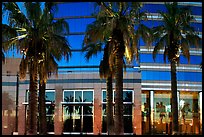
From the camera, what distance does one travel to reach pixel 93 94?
157 ft

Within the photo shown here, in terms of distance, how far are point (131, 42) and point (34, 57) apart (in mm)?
5255

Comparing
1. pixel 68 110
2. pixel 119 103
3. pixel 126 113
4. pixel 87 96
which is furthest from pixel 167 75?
pixel 119 103

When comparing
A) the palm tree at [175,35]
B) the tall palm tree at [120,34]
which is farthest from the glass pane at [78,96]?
the tall palm tree at [120,34]

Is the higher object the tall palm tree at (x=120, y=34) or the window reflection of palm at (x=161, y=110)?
the tall palm tree at (x=120, y=34)

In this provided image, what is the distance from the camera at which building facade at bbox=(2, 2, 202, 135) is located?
1854 inches

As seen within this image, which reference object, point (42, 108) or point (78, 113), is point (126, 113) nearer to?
point (78, 113)

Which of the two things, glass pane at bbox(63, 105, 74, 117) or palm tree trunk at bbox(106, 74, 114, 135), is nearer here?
palm tree trunk at bbox(106, 74, 114, 135)

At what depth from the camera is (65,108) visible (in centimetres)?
4766

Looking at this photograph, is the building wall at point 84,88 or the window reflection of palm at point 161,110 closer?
the building wall at point 84,88

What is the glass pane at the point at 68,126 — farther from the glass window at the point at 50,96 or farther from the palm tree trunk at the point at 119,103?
the palm tree trunk at the point at 119,103

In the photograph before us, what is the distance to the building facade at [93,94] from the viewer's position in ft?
155

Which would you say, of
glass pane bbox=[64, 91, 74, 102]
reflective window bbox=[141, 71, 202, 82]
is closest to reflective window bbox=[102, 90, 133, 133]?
reflective window bbox=[141, 71, 202, 82]

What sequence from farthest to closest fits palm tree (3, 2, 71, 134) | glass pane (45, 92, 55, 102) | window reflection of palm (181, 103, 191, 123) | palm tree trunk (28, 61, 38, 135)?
1. window reflection of palm (181, 103, 191, 123)
2. glass pane (45, 92, 55, 102)
3. palm tree (3, 2, 71, 134)
4. palm tree trunk (28, 61, 38, 135)

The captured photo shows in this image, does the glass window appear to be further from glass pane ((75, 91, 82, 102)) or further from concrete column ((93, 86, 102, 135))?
concrete column ((93, 86, 102, 135))
